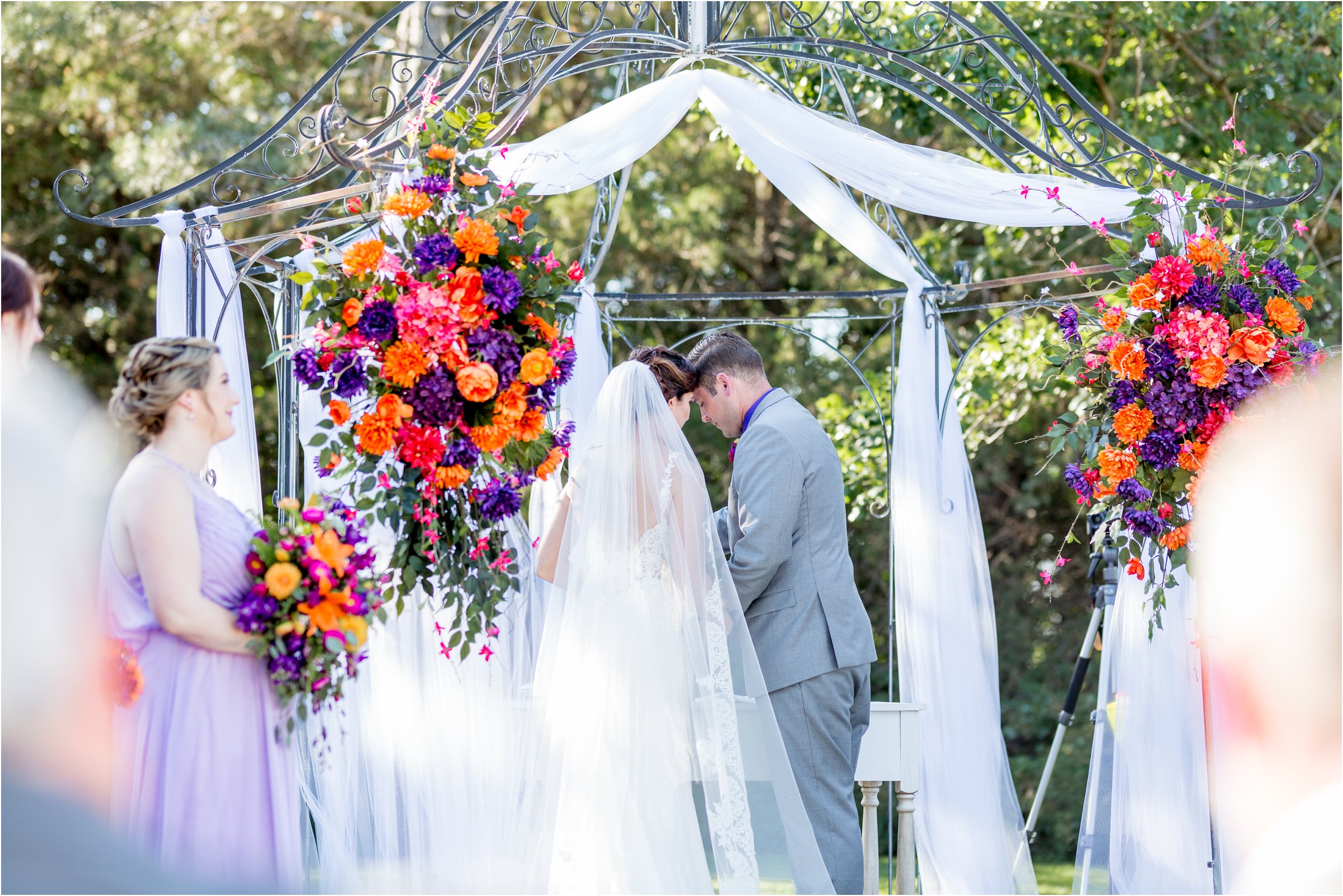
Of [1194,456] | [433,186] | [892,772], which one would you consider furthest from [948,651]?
[433,186]

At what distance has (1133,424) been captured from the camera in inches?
144

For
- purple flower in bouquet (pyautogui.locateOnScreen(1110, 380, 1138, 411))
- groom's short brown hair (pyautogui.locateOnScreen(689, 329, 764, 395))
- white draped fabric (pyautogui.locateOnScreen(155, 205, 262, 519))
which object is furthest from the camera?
groom's short brown hair (pyautogui.locateOnScreen(689, 329, 764, 395))

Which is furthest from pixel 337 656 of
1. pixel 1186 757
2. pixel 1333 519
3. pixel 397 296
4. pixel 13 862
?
pixel 1186 757

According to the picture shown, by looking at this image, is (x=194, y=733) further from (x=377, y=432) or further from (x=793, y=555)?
(x=793, y=555)

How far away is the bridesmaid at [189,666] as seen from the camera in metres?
2.68

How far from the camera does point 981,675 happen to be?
4691mm

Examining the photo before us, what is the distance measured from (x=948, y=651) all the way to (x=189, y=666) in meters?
2.95

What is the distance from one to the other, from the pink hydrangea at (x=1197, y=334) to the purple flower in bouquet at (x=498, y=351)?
1.98 m

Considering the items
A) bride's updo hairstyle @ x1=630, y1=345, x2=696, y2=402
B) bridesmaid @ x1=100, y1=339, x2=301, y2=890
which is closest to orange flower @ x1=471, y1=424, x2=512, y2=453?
bridesmaid @ x1=100, y1=339, x2=301, y2=890

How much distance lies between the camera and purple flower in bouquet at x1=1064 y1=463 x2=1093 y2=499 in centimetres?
377

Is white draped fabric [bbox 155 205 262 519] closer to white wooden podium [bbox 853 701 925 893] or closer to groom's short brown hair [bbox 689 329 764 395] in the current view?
groom's short brown hair [bbox 689 329 764 395]

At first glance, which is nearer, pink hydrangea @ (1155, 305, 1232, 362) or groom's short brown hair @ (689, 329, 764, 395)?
pink hydrangea @ (1155, 305, 1232, 362)

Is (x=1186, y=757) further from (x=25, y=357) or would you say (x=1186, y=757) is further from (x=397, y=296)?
(x=25, y=357)

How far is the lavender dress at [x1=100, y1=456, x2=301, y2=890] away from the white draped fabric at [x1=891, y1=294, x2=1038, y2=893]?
2.67 m
